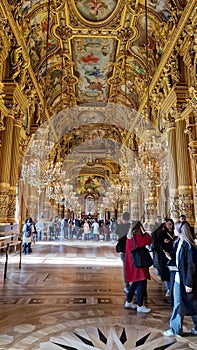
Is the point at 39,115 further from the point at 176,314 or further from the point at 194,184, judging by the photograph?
the point at 176,314

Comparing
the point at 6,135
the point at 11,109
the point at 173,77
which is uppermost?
the point at 173,77

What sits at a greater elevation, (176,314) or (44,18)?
(44,18)

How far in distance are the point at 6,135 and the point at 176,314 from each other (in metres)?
9.15

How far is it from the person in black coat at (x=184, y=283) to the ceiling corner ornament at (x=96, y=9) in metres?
10.9

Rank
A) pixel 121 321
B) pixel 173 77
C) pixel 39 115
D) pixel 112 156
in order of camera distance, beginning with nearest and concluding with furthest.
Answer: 1. pixel 121 321
2. pixel 173 77
3. pixel 39 115
4. pixel 112 156

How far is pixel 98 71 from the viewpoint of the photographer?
52.7 feet

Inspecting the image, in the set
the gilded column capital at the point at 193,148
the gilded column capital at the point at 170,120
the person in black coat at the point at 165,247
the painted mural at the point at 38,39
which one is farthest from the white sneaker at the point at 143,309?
the painted mural at the point at 38,39

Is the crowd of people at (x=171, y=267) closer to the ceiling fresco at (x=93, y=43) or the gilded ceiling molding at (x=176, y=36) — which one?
the gilded ceiling molding at (x=176, y=36)

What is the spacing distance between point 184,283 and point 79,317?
1.55 metres

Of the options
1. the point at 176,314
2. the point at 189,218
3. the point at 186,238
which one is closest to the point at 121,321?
the point at 176,314

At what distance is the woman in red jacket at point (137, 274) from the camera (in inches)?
156

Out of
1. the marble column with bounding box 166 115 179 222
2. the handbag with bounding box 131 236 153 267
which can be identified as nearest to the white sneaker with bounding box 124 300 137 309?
the handbag with bounding box 131 236 153 267

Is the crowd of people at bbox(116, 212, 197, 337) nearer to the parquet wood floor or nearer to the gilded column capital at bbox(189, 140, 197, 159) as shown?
the parquet wood floor

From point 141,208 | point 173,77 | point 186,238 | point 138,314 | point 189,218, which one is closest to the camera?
point 186,238
